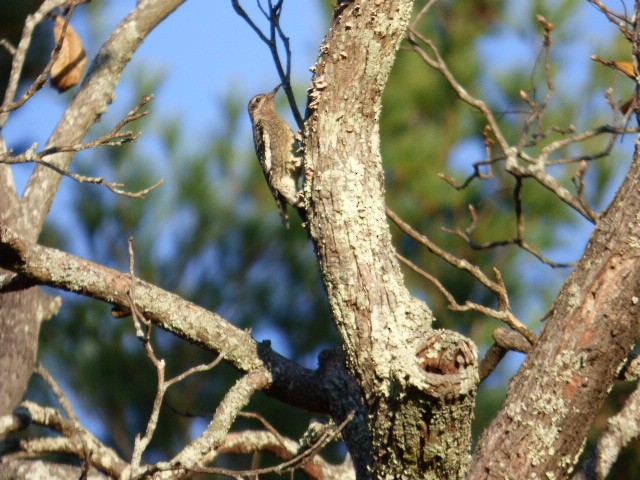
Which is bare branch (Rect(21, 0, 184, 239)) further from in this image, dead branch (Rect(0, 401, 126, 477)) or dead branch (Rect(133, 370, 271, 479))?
dead branch (Rect(133, 370, 271, 479))

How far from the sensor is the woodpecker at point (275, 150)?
3.41 meters

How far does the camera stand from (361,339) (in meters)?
1.77

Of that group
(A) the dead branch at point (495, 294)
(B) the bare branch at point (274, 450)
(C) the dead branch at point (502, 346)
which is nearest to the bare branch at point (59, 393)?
(B) the bare branch at point (274, 450)

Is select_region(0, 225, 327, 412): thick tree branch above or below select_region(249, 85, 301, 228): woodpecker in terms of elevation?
below

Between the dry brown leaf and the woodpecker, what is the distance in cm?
82

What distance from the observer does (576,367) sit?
1.72 m

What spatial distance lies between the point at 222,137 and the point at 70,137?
2.08 m

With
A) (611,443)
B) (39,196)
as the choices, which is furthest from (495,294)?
(39,196)

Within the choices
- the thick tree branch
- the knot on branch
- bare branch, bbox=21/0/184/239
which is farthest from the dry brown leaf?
the knot on branch

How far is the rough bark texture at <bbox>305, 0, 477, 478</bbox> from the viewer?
164 cm

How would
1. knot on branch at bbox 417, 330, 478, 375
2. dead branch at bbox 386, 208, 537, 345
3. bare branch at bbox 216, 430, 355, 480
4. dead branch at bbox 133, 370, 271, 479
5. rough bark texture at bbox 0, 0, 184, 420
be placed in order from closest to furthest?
knot on branch at bbox 417, 330, 478, 375 < dead branch at bbox 133, 370, 271, 479 < dead branch at bbox 386, 208, 537, 345 < bare branch at bbox 216, 430, 355, 480 < rough bark texture at bbox 0, 0, 184, 420

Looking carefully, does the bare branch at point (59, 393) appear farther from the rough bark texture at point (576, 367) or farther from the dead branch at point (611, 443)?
the dead branch at point (611, 443)

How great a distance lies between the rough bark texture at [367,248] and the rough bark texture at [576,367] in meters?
0.13

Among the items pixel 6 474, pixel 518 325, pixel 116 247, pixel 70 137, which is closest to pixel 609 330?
pixel 518 325
